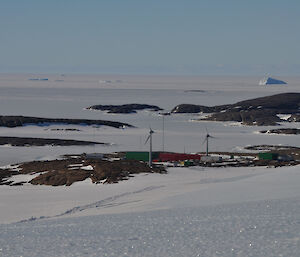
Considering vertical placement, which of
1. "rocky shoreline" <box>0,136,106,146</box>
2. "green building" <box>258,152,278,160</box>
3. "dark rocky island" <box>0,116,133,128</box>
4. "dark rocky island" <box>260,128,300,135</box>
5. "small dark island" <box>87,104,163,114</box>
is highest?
"small dark island" <box>87,104,163,114</box>

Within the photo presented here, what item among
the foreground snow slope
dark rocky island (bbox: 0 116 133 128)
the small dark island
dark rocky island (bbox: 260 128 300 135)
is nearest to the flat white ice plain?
the foreground snow slope

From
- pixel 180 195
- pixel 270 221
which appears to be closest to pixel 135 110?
pixel 180 195

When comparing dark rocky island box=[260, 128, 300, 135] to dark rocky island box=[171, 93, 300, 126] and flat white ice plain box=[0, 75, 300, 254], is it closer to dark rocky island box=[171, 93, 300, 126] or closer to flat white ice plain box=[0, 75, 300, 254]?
dark rocky island box=[171, 93, 300, 126]

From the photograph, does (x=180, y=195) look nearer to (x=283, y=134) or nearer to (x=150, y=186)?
(x=150, y=186)

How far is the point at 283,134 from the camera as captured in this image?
270 ft

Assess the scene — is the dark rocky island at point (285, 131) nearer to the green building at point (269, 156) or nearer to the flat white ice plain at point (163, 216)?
the green building at point (269, 156)

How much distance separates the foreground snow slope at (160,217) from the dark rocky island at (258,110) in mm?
65079

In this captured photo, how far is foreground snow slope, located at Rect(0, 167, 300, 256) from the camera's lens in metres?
18.2

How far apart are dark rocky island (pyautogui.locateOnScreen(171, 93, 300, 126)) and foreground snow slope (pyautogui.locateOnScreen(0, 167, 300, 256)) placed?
214ft

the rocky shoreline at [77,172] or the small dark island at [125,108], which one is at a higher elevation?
the small dark island at [125,108]

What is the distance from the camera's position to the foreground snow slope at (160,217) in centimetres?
1825

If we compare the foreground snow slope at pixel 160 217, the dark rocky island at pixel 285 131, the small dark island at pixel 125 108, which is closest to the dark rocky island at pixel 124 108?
the small dark island at pixel 125 108

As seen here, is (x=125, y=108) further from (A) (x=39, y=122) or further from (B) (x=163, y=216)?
(B) (x=163, y=216)

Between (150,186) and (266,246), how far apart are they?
17.3m
